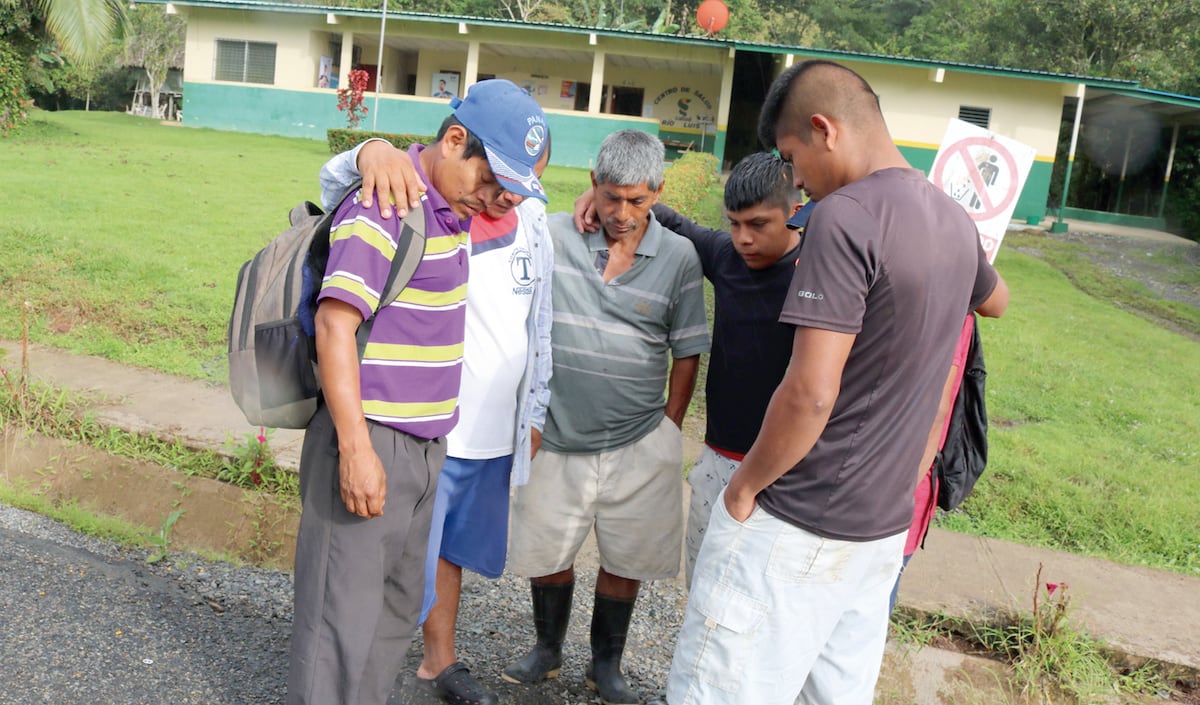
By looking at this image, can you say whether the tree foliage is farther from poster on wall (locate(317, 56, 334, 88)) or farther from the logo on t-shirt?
the logo on t-shirt

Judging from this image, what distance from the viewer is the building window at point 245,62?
24719mm

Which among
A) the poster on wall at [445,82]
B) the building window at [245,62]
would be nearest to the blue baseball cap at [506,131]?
the building window at [245,62]

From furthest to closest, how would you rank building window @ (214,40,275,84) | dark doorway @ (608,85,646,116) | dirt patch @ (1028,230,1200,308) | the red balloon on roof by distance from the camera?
1. dark doorway @ (608,85,646,116)
2. building window @ (214,40,275,84)
3. the red balloon on roof
4. dirt patch @ (1028,230,1200,308)

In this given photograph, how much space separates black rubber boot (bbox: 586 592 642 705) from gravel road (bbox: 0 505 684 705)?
86 millimetres

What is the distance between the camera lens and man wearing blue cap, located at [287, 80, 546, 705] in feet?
7.73

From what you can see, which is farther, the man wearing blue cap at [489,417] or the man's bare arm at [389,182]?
the man wearing blue cap at [489,417]

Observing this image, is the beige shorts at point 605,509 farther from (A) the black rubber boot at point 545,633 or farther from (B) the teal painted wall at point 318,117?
(B) the teal painted wall at point 318,117

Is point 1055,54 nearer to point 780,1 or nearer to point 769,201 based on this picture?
point 780,1

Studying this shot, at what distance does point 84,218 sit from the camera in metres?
9.53

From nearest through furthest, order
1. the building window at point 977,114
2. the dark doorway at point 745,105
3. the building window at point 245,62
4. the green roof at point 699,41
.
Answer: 1. the green roof at point 699,41
2. the building window at point 977,114
3. the building window at point 245,62
4. the dark doorway at point 745,105

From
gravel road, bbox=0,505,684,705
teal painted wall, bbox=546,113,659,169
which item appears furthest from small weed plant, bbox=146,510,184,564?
teal painted wall, bbox=546,113,659,169

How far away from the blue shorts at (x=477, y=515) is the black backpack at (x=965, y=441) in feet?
4.48

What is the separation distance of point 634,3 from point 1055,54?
19157 mm

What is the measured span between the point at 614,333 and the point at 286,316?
1102 millimetres
